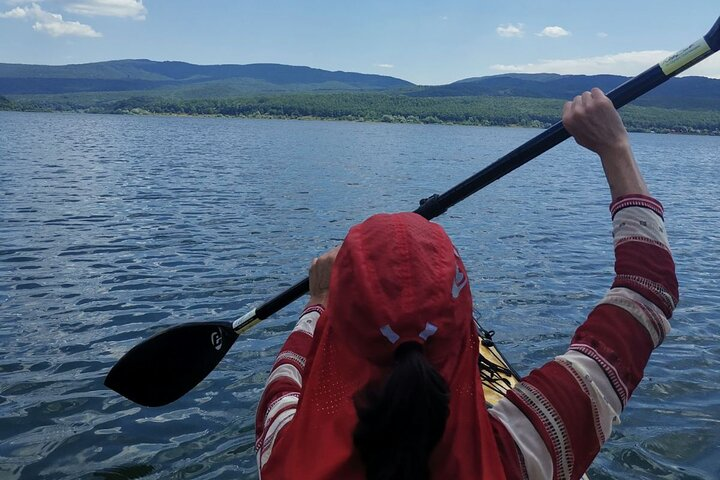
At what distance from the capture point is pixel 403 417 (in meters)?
1.51

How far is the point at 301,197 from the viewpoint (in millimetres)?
22312

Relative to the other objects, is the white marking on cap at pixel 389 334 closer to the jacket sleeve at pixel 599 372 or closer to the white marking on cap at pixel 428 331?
the white marking on cap at pixel 428 331

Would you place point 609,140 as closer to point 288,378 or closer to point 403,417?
point 403,417

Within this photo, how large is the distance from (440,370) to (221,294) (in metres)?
9.24

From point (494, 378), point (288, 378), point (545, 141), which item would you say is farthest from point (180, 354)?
point (545, 141)

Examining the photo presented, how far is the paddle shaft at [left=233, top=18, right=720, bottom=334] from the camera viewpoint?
2281 mm

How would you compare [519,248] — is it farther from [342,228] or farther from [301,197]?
[301,197]

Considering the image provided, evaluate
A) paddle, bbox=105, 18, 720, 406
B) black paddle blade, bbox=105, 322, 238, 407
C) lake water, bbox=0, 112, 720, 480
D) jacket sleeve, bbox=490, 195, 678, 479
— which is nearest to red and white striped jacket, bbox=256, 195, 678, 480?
jacket sleeve, bbox=490, 195, 678, 479

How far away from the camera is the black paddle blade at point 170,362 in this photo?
4.37 meters

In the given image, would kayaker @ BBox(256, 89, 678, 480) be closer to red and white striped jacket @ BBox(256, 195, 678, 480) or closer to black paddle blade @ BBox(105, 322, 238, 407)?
red and white striped jacket @ BBox(256, 195, 678, 480)

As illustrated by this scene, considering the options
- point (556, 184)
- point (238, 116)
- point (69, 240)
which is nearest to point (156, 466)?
point (69, 240)

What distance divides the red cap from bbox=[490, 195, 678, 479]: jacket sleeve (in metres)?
0.37

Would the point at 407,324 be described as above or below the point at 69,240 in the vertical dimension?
above

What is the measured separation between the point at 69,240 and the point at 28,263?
207 cm
